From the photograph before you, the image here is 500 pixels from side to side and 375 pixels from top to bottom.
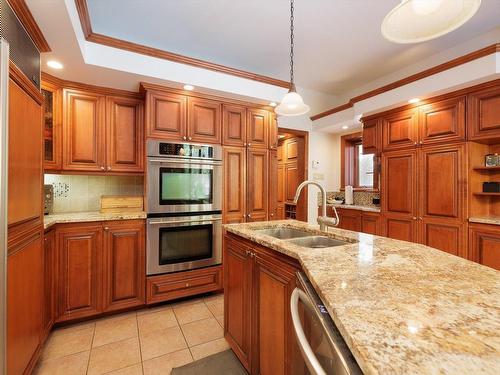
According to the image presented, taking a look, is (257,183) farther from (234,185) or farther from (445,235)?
(445,235)

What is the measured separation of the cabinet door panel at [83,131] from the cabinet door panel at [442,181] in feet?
11.5

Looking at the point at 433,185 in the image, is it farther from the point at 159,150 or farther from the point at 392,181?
the point at 159,150

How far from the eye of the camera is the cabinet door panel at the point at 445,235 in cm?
249

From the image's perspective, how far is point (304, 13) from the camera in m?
2.20

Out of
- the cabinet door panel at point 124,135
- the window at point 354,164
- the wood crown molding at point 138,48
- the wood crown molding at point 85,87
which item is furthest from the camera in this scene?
the window at point 354,164

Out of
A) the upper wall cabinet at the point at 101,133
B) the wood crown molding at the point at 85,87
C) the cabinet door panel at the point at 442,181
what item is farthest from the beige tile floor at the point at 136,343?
the cabinet door panel at the point at 442,181

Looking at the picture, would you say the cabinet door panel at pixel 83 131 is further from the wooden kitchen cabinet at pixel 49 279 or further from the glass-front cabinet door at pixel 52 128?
the wooden kitchen cabinet at pixel 49 279

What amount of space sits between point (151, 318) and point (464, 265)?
241 centimetres

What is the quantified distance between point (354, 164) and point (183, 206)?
312 cm

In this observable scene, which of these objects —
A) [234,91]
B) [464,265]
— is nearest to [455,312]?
[464,265]

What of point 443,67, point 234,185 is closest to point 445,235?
point 443,67

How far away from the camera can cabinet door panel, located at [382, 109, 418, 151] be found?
9.58 ft

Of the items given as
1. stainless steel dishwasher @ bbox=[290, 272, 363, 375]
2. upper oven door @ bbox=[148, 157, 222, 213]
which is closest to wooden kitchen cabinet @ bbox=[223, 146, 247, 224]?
upper oven door @ bbox=[148, 157, 222, 213]

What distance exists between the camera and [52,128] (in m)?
2.35
